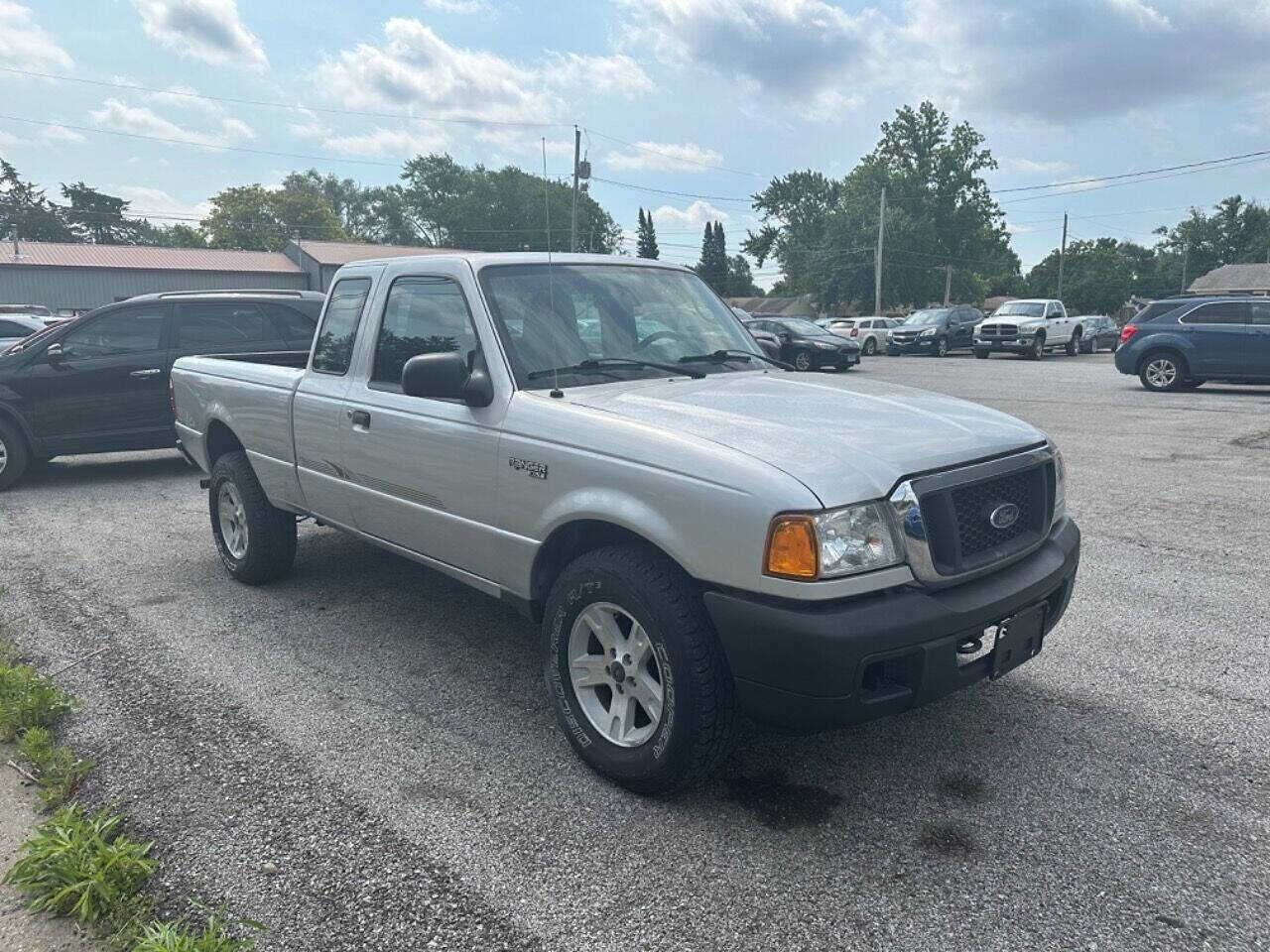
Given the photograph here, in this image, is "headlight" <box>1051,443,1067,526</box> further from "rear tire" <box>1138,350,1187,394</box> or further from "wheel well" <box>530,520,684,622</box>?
"rear tire" <box>1138,350,1187,394</box>

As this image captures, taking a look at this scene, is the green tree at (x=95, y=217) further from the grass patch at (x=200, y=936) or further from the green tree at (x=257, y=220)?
the grass patch at (x=200, y=936)

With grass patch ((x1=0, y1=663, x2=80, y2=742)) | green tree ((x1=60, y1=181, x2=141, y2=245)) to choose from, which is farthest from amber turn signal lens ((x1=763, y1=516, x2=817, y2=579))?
green tree ((x1=60, y1=181, x2=141, y2=245))

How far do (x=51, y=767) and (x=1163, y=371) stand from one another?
18400mm

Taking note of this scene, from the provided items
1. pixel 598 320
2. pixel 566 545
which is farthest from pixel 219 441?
pixel 566 545

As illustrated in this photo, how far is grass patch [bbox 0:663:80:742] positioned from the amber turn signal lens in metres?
3.03

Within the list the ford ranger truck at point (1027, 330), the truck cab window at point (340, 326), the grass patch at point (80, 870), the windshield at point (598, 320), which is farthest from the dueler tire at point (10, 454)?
the ford ranger truck at point (1027, 330)

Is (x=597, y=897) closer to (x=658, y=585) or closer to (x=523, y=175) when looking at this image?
(x=658, y=585)

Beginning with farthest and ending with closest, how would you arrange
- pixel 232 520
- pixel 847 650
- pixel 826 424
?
pixel 232 520 → pixel 826 424 → pixel 847 650

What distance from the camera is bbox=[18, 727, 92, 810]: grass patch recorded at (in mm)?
3068

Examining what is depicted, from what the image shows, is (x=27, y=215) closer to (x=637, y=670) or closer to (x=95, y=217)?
(x=95, y=217)

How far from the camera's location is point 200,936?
240 cm

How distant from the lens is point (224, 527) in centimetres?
579

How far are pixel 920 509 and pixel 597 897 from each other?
4.83ft

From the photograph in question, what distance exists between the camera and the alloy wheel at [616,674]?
10.0 ft
